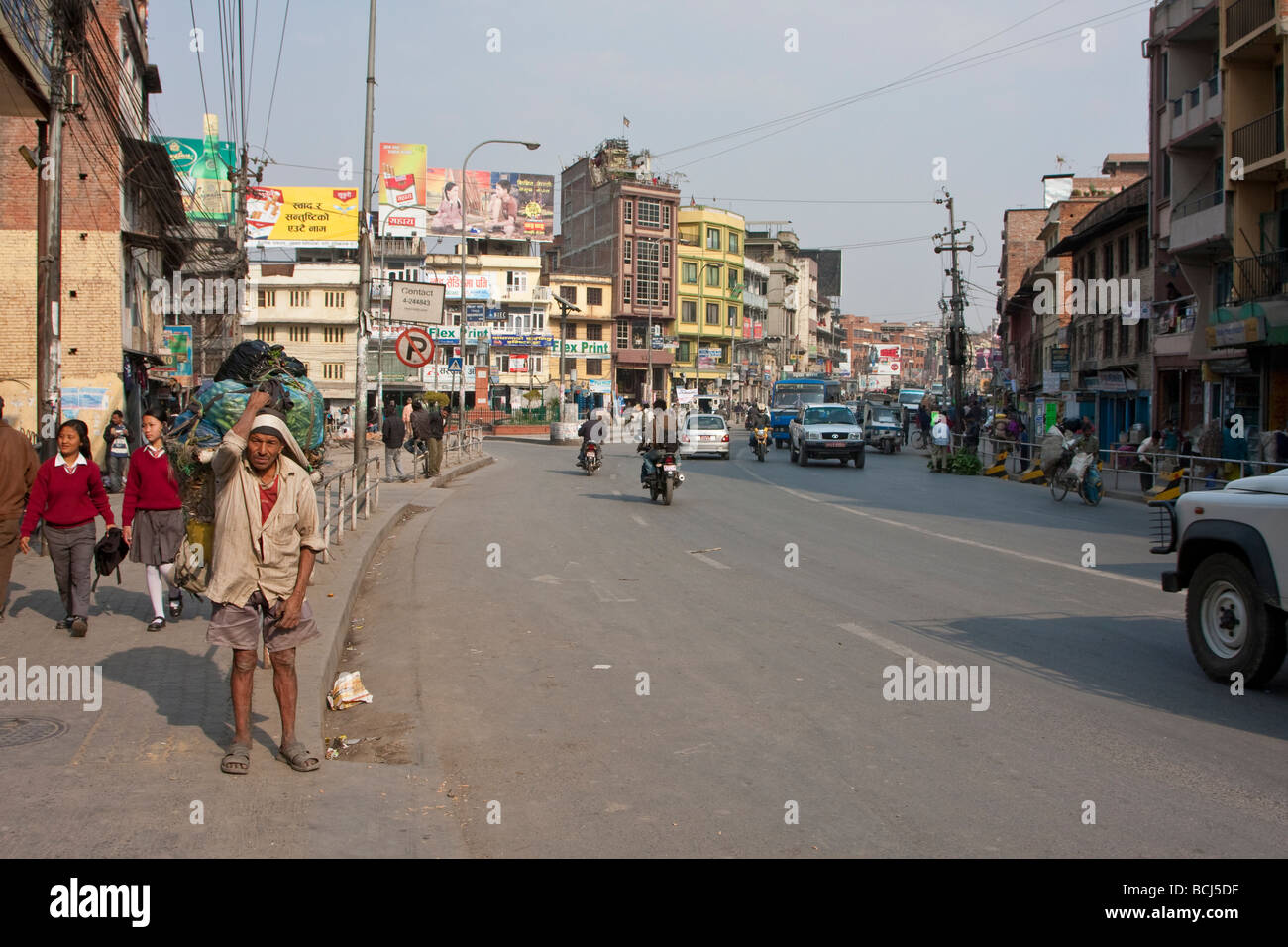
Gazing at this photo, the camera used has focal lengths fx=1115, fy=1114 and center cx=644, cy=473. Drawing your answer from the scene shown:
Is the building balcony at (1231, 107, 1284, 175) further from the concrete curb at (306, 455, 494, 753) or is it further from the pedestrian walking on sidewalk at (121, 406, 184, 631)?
the pedestrian walking on sidewalk at (121, 406, 184, 631)

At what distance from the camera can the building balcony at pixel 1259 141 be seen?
25.9 metres

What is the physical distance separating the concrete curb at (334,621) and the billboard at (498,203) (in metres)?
67.4

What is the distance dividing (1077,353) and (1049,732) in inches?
1901

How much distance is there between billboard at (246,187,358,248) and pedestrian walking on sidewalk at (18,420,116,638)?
6779 centimetres

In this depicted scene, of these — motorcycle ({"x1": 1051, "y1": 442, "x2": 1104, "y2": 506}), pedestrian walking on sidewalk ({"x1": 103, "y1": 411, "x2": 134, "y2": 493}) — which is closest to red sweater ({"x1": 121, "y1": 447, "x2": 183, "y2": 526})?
pedestrian walking on sidewalk ({"x1": 103, "y1": 411, "x2": 134, "y2": 493})

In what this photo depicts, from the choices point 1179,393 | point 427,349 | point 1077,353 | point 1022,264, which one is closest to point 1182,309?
point 1179,393

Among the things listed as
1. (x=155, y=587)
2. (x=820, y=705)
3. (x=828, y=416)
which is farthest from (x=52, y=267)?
(x=828, y=416)

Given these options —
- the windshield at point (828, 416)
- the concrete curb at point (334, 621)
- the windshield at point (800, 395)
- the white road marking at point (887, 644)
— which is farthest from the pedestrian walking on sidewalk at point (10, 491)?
the windshield at point (800, 395)

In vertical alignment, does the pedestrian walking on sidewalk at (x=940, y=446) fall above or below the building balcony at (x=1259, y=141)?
below

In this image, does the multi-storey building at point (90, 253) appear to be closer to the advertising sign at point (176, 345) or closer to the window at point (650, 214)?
the advertising sign at point (176, 345)

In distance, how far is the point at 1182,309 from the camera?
33906mm

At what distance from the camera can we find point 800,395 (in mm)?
49594

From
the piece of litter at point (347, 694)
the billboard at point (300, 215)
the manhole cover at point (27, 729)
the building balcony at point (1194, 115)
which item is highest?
the billboard at point (300, 215)

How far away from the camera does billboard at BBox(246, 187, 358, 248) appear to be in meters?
72.5
